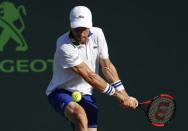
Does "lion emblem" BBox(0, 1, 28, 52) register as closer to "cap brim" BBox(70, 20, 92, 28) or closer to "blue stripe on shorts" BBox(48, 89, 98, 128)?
"blue stripe on shorts" BBox(48, 89, 98, 128)

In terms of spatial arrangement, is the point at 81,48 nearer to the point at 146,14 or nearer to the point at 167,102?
the point at 167,102

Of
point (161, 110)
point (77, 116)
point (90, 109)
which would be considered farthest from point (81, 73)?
point (161, 110)

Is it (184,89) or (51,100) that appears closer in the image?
(51,100)

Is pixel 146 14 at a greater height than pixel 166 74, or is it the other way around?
pixel 146 14

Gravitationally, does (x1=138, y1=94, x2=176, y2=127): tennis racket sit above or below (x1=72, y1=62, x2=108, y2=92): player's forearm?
below

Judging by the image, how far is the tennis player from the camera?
8.30 m

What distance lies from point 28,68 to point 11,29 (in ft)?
1.52

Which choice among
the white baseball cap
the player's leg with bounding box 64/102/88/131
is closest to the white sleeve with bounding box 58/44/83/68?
the white baseball cap

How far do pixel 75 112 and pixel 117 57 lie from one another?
Result: 2.35 metres

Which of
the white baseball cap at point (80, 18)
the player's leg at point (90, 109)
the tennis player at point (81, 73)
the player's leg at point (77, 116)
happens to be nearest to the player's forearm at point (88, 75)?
the tennis player at point (81, 73)

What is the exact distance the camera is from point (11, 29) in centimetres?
1045

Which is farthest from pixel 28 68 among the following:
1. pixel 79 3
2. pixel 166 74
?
pixel 166 74

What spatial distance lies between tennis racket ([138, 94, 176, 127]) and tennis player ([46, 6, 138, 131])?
0.28 m

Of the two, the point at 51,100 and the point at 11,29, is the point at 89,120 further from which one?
the point at 11,29
